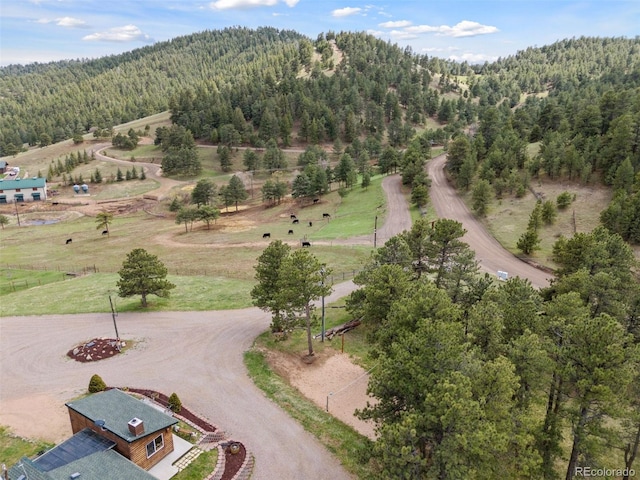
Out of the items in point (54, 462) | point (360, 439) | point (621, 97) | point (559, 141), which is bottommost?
point (360, 439)

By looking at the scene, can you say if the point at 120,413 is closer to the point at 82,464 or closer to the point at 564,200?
the point at 82,464

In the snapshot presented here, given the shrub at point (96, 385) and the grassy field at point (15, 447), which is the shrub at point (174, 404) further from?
the grassy field at point (15, 447)

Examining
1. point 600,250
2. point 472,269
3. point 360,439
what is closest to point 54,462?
point 360,439

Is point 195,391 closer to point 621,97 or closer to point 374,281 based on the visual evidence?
point 374,281

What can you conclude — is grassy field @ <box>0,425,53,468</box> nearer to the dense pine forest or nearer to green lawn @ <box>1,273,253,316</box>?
green lawn @ <box>1,273,253,316</box>

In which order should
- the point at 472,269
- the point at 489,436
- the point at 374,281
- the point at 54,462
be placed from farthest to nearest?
the point at 472,269 < the point at 374,281 < the point at 54,462 < the point at 489,436

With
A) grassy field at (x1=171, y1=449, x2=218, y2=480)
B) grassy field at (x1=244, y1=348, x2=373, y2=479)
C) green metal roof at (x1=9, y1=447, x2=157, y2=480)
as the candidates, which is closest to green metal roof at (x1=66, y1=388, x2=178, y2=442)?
green metal roof at (x1=9, y1=447, x2=157, y2=480)
